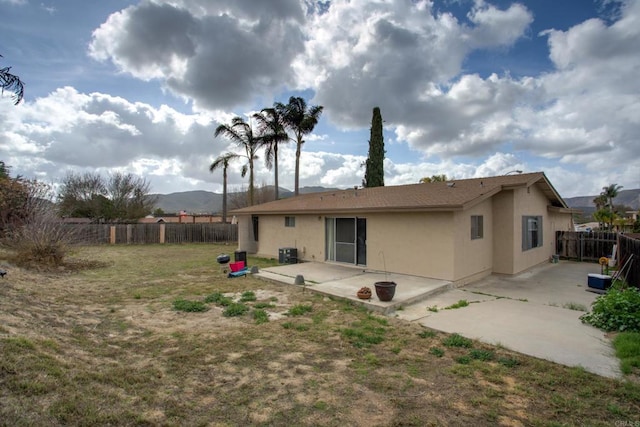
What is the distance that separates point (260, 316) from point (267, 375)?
2360 mm

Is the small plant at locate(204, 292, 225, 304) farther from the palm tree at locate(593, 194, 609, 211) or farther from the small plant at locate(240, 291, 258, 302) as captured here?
the palm tree at locate(593, 194, 609, 211)

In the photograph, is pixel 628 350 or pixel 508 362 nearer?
pixel 508 362

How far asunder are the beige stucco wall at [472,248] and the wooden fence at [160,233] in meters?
17.7

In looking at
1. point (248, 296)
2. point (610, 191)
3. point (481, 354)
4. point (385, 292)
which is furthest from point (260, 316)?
point (610, 191)

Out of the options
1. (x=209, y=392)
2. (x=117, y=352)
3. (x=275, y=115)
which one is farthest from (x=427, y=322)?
(x=275, y=115)

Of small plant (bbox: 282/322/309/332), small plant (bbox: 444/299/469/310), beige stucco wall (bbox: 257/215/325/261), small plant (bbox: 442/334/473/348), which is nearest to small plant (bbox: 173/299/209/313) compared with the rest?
small plant (bbox: 282/322/309/332)

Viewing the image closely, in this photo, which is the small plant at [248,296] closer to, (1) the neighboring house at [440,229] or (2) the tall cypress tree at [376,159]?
(1) the neighboring house at [440,229]

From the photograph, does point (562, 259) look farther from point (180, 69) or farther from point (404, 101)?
point (180, 69)

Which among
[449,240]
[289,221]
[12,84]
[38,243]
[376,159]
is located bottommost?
[38,243]

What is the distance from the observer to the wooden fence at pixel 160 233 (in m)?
21.6

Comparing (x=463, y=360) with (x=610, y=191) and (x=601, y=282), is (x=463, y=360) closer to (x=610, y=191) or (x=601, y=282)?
(x=601, y=282)

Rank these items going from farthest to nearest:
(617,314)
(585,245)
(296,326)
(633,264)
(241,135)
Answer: (241,135), (585,245), (633,264), (296,326), (617,314)

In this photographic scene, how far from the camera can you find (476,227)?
32.5 feet

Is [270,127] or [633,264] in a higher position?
[270,127]
